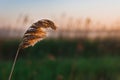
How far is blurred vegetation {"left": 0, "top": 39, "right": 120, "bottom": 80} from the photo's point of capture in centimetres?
564

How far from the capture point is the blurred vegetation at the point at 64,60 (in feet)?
18.5

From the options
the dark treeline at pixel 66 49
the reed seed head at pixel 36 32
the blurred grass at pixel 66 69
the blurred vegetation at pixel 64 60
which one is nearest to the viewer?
the reed seed head at pixel 36 32

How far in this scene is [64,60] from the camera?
7.49 metres

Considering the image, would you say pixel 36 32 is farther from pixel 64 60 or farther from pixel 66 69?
pixel 64 60

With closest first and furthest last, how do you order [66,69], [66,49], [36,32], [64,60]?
1. [36,32]
2. [66,69]
3. [64,60]
4. [66,49]

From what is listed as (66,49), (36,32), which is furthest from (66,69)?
(36,32)

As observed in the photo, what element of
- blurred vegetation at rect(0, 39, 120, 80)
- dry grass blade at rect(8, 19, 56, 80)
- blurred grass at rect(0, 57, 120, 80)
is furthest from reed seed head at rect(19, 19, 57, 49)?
blurred grass at rect(0, 57, 120, 80)

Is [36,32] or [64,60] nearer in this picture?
[36,32]

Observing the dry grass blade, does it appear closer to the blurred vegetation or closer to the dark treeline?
the blurred vegetation

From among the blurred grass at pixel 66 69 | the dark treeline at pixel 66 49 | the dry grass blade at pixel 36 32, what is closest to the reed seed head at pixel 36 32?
the dry grass blade at pixel 36 32

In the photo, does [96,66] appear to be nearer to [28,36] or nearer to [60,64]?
[60,64]

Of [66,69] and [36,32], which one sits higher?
[36,32]

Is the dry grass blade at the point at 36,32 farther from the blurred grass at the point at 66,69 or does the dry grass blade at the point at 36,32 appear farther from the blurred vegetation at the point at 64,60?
the blurred grass at the point at 66,69

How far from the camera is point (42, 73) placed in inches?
229
